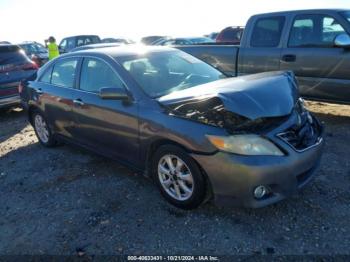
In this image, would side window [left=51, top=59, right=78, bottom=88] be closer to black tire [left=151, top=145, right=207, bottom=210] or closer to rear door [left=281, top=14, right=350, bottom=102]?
black tire [left=151, top=145, right=207, bottom=210]

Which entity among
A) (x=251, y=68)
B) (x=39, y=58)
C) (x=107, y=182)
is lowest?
(x=39, y=58)

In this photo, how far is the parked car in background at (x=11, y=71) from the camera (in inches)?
317

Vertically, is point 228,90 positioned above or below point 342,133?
above

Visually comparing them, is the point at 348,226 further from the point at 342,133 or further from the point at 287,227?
the point at 342,133

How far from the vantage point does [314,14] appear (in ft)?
19.7

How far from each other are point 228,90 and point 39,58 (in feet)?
Result: 51.5

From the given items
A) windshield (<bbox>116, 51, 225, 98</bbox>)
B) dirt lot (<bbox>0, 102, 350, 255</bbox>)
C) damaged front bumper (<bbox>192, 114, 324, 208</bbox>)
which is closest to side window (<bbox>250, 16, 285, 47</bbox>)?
windshield (<bbox>116, 51, 225, 98</bbox>)

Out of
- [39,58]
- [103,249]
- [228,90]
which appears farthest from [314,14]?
[39,58]

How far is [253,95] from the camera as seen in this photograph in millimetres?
3271

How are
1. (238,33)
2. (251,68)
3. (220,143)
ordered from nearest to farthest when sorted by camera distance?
(220,143), (251,68), (238,33)

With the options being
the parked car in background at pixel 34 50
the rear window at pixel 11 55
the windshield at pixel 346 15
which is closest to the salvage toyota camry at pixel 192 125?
the windshield at pixel 346 15

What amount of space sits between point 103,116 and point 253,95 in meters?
1.82

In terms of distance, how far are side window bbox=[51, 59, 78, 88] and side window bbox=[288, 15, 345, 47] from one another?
3738mm

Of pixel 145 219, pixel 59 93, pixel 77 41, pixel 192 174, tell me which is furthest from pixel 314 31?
pixel 77 41
